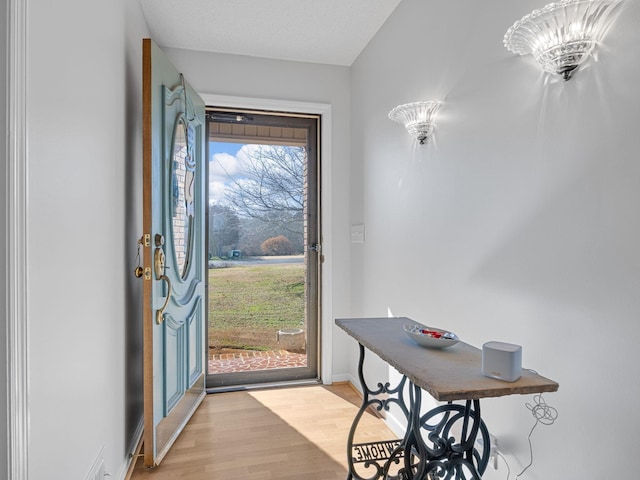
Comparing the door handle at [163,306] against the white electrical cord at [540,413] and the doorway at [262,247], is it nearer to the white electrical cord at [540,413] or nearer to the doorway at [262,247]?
the doorway at [262,247]

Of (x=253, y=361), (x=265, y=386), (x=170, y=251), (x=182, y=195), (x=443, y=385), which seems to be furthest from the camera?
(x=253, y=361)

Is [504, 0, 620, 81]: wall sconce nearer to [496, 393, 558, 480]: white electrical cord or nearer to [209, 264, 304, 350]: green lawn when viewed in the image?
[496, 393, 558, 480]: white electrical cord

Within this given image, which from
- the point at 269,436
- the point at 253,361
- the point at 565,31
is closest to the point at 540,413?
Answer: the point at 565,31

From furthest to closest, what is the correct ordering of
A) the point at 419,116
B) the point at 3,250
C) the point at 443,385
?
the point at 419,116 → the point at 443,385 → the point at 3,250

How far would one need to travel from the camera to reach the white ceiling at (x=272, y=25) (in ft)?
7.91

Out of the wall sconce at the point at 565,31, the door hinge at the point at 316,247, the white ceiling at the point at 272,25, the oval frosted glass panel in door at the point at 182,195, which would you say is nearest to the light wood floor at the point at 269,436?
the oval frosted glass panel in door at the point at 182,195

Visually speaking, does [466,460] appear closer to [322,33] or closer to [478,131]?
[478,131]

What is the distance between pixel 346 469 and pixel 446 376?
1.23 meters

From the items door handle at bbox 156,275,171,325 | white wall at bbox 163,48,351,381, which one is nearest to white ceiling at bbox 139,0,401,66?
white wall at bbox 163,48,351,381

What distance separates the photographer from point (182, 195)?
2.54m

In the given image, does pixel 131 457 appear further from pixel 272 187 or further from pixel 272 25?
pixel 272 25

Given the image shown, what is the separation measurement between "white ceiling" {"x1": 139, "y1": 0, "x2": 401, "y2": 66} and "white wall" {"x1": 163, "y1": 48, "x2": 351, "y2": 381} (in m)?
0.11

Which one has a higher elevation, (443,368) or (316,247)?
(316,247)

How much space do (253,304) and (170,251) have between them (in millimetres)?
1118
